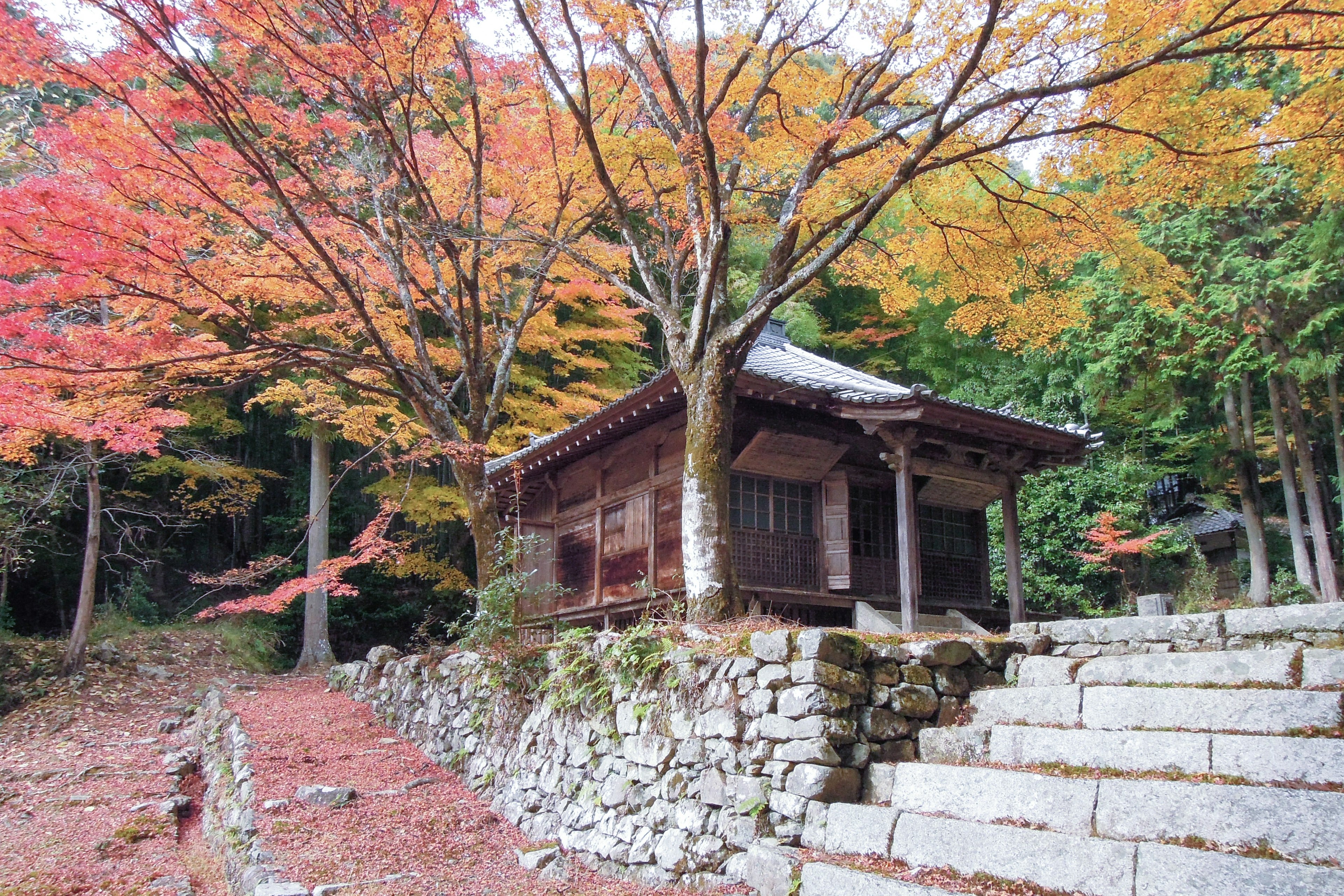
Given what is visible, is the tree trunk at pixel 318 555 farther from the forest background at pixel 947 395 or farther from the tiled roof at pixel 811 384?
the tiled roof at pixel 811 384

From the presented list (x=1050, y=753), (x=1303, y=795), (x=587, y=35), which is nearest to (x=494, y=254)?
(x=587, y=35)

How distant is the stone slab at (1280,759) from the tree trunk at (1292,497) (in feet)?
A: 49.8

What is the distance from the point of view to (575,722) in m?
7.36

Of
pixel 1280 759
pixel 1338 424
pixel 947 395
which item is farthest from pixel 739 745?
pixel 947 395

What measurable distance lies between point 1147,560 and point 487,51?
17.5 m

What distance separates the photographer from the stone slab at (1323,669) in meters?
4.03

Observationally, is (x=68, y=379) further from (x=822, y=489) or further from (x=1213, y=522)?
(x=1213, y=522)

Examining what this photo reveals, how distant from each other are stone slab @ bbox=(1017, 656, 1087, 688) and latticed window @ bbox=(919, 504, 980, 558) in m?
6.95

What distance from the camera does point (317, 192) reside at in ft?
31.0

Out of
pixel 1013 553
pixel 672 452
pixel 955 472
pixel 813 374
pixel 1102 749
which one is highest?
pixel 813 374

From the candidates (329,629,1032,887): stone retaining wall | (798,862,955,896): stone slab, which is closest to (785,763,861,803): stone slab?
(329,629,1032,887): stone retaining wall

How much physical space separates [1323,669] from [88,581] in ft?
54.4

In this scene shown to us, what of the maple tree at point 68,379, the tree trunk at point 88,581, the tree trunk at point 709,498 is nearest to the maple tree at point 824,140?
the tree trunk at point 709,498

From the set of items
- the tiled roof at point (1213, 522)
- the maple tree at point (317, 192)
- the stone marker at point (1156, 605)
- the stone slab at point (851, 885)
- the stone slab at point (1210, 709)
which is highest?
the maple tree at point (317, 192)
